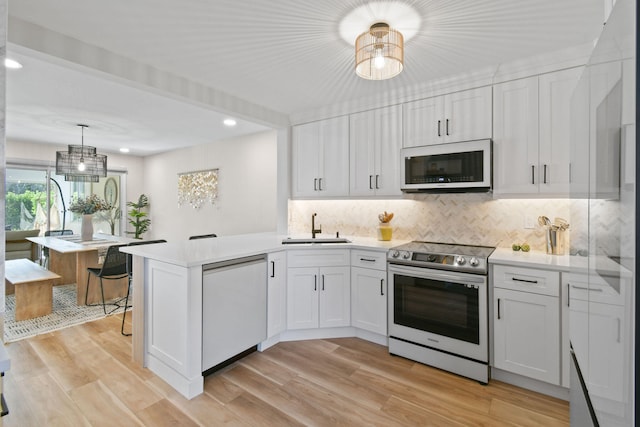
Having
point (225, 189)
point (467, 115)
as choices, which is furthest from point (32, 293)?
point (467, 115)

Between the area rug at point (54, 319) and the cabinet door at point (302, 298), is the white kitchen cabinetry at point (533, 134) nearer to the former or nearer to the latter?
the cabinet door at point (302, 298)

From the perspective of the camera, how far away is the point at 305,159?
379cm

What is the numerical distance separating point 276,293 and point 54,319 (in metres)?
2.78

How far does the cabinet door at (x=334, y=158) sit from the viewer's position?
3.47 metres

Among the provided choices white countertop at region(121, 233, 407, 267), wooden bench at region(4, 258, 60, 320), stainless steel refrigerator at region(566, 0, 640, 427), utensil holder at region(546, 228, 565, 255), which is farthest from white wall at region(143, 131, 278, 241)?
stainless steel refrigerator at region(566, 0, 640, 427)

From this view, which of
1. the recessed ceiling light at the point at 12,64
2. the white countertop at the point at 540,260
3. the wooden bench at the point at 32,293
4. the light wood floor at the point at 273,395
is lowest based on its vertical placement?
the light wood floor at the point at 273,395

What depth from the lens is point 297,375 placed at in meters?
2.40

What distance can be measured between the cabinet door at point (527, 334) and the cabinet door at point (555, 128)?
0.87 meters

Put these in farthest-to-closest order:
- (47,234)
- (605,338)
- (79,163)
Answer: (47,234) < (79,163) < (605,338)

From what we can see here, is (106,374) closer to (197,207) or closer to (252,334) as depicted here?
(252,334)

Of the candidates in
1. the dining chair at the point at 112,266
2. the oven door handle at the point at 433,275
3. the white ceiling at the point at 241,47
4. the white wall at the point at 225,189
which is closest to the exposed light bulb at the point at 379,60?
the white ceiling at the point at 241,47

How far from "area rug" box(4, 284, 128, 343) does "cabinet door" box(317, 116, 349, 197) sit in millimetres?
3058

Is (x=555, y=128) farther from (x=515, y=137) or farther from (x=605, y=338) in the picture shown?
(x=605, y=338)

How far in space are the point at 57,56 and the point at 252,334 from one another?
250cm
